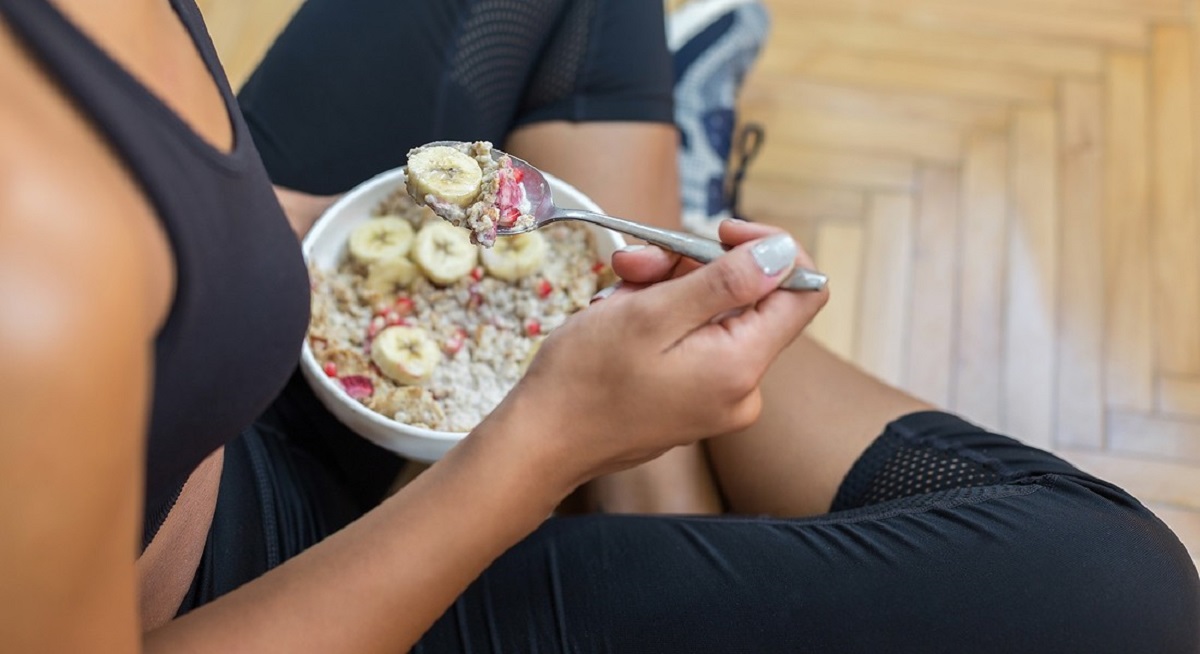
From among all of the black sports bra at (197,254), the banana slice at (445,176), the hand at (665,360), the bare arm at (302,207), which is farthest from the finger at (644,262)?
the bare arm at (302,207)

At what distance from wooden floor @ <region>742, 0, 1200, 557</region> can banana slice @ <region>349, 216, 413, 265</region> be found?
735mm

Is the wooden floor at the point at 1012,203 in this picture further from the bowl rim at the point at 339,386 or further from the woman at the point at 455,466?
the bowl rim at the point at 339,386

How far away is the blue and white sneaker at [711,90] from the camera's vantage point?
145cm

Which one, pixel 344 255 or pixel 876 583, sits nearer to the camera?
pixel 876 583

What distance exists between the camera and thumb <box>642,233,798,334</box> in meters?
0.59

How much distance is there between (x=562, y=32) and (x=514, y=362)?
38 cm

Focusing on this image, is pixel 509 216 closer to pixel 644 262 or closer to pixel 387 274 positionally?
pixel 644 262

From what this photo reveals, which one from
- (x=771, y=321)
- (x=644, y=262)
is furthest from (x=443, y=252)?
(x=771, y=321)

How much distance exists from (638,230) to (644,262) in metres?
0.03

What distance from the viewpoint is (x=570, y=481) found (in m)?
0.69

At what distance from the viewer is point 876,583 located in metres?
0.71

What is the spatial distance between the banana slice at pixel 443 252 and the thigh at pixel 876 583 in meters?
0.27

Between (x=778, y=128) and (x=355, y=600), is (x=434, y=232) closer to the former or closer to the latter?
(x=355, y=600)

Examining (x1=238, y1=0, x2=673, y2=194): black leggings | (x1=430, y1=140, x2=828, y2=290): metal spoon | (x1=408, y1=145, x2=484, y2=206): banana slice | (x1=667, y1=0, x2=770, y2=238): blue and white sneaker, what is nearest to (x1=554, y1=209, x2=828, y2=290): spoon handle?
(x1=430, y1=140, x2=828, y2=290): metal spoon
